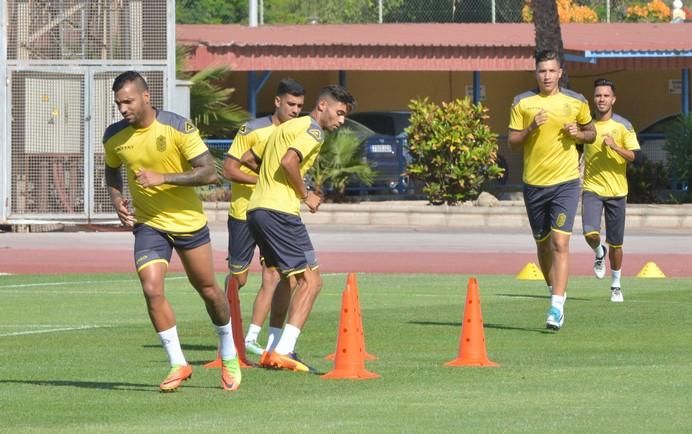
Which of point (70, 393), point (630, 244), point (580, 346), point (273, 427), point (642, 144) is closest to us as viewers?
point (273, 427)

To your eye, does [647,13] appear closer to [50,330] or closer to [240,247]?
[50,330]

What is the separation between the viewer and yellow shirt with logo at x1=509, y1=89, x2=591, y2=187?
1515 cm

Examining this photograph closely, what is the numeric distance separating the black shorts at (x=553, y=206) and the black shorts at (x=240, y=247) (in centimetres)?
301

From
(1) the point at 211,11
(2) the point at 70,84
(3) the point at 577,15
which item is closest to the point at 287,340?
(2) the point at 70,84

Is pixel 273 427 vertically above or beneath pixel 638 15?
beneath

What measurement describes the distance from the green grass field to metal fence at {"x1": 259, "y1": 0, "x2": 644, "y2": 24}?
31412 mm

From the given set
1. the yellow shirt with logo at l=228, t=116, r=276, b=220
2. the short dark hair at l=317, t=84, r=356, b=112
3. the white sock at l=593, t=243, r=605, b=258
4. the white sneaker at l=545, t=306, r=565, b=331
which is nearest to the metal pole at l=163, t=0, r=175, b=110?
the white sock at l=593, t=243, r=605, b=258

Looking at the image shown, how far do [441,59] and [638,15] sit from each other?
994 inches

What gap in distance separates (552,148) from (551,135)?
120 mm

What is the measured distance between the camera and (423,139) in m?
34.1

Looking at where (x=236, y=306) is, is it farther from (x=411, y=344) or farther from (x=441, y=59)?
(x=441, y=59)

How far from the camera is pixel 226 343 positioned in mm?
11023

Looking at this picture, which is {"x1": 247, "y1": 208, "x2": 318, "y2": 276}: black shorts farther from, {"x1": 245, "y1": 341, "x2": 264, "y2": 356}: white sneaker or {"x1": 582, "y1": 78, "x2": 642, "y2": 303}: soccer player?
{"x1": 582, "y1": 78, "x2": 642, "y2": 303}: soccer player

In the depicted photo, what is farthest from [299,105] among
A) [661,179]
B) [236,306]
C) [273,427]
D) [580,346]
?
[661,179]
